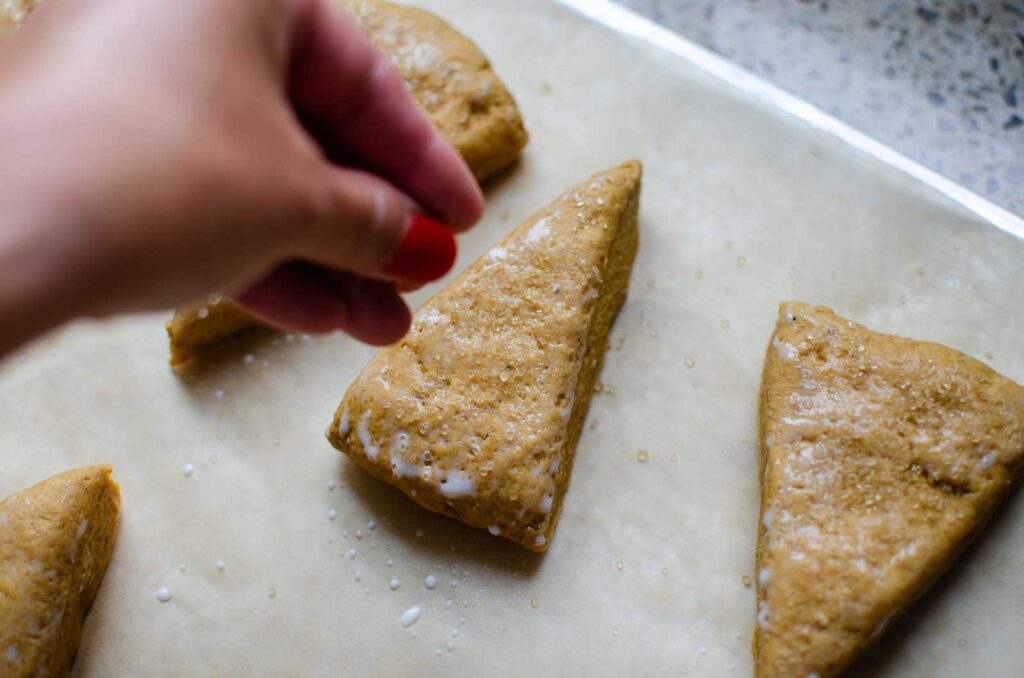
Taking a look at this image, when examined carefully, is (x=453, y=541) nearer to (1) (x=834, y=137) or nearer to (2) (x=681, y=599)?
(2) (x=681, y=599)

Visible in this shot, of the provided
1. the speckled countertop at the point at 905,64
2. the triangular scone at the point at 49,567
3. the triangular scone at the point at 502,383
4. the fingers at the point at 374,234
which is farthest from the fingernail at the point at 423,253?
the speckled countertop at the point at 905,64

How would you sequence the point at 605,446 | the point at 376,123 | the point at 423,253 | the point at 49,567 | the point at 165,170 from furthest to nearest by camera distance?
1. the point at 605,446
2. the point at 49,567
3. the point at 376,123
4. the point at 423,253
5. the point at 165,170

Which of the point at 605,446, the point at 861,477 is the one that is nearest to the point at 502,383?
the point at 605,446

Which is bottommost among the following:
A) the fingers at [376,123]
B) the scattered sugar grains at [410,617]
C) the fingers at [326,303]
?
the scattered sugar grains at [410,617]

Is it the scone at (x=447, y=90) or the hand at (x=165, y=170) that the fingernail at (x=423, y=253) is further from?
the scone at (x=447, y=90)

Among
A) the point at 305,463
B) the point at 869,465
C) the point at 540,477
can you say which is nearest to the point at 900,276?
the point at 869,465

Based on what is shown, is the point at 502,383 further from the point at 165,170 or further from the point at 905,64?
the point at 905,64
